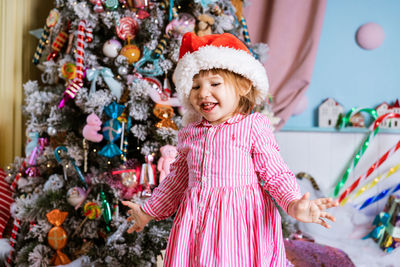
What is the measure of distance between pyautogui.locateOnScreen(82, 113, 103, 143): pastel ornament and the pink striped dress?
2.51 ft

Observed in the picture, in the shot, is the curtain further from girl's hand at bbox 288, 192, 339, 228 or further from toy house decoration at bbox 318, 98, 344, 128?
girl's hand at bbox 288, 192, 339, 228

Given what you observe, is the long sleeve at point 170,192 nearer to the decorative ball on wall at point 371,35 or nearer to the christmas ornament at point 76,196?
the christmas ornament at point 76,196

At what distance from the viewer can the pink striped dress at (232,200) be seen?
100 centimetres

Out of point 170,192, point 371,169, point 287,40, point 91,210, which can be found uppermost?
point 287,40

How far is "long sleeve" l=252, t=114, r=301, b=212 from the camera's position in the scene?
96 centimetres

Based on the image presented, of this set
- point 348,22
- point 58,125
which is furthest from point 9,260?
point 348,22

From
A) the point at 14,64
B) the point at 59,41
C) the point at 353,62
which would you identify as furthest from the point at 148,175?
the point at 353,62

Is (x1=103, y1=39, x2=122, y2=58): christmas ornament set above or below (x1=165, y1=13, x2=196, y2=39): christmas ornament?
below

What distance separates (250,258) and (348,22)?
2064mm

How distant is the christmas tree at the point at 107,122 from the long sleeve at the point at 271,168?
2.28 ft

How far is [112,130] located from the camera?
175 centimetres

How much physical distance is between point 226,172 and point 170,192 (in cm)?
23

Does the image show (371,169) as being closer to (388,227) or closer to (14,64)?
(388,227)

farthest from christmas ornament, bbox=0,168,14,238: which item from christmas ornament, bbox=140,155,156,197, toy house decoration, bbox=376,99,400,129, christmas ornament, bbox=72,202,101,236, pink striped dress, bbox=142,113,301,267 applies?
toy house decoration, bbox=376,99,400,129
